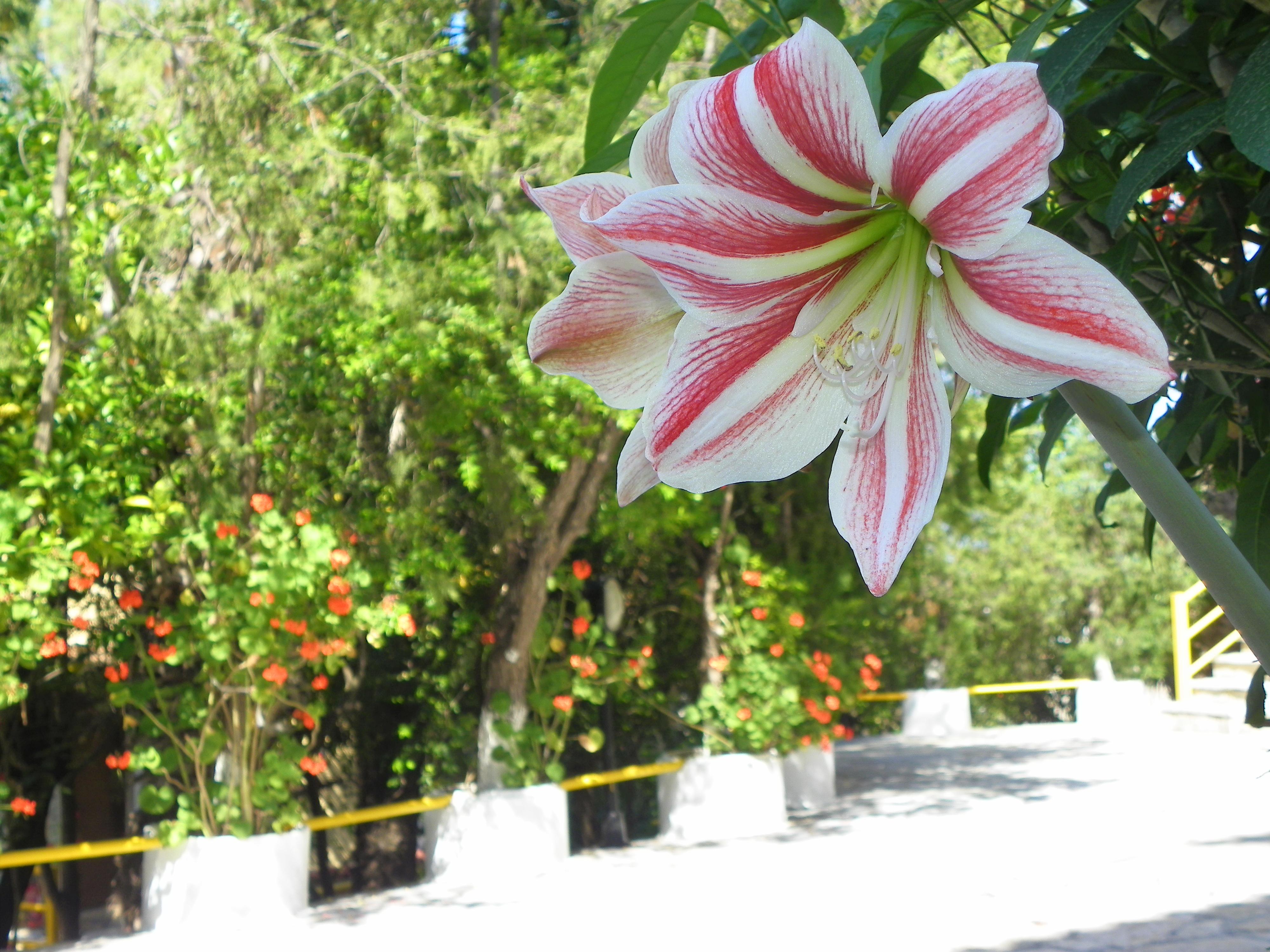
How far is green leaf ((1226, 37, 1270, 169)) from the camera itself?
0.41m

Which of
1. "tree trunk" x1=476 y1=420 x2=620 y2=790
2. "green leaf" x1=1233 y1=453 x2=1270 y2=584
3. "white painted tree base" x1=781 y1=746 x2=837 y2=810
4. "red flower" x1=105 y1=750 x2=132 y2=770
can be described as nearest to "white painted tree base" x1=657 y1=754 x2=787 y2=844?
"white painted tree base" x1=781 y1=746 x2=837 y2=810

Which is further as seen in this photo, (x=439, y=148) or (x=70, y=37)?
(x=70, y=37)

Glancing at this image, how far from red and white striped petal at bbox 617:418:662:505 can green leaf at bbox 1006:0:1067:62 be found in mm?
201

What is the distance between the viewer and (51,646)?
432 cm

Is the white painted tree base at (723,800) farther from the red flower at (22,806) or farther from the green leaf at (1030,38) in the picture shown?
the green leaf at (1030,38)

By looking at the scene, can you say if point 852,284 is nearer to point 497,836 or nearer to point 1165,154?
point 1165,154

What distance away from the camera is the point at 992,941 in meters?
4.50

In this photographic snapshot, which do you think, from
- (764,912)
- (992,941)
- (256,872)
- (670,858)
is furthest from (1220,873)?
(256,872)

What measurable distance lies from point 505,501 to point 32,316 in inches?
90.1

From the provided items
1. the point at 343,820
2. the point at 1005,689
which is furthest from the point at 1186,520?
the point at 1005,689

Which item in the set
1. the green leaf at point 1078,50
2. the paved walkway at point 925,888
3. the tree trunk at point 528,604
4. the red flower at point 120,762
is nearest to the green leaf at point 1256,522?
the green leaf at point 1078,50

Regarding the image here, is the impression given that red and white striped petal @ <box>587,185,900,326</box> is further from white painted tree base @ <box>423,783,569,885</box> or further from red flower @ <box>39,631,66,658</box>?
white painted tree base @ <box>423,783,569,885</box>

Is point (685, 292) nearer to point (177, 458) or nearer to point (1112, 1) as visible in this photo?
point (1112, 1)

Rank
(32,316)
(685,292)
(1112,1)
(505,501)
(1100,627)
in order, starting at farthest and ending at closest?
(1100,627), (505,501), (32,316), (1112,1), (685,292)
